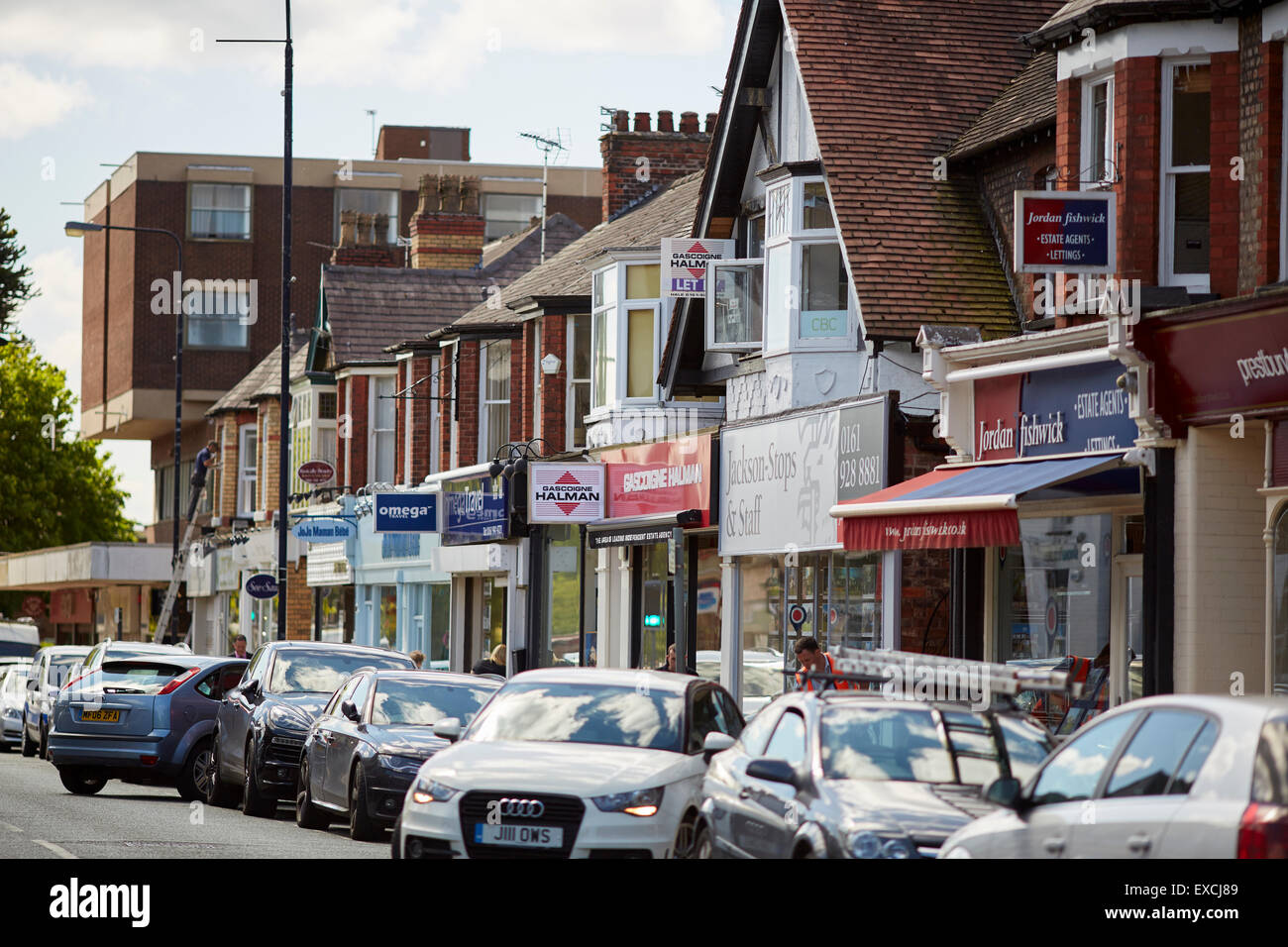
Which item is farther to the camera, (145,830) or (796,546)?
(796,546)

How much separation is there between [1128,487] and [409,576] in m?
26.1

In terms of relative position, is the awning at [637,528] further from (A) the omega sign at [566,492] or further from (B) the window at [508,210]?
(B) the window at [508,210]

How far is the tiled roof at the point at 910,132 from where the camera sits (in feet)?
77.4

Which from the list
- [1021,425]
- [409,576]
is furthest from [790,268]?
[409,576]

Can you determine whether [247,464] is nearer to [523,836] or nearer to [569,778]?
[569,778]

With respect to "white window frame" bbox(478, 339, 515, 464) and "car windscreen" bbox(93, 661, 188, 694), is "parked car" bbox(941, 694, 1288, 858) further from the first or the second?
"white window frame" bbox(478, 339, 515, 464)

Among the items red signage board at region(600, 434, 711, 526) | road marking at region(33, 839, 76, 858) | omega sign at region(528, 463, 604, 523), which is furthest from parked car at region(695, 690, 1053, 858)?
omega sign at region(528, 463, 604, 523)

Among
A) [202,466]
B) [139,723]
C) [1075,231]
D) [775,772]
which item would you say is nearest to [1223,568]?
[1075,231]

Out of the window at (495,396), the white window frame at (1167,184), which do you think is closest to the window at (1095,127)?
the white window frame at (1167,184)

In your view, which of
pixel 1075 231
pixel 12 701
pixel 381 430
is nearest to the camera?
pixel 1075 231

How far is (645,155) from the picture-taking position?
125 feet

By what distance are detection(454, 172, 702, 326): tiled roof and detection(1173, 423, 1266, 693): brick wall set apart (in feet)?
45.8

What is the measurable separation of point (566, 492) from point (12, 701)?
447 inches

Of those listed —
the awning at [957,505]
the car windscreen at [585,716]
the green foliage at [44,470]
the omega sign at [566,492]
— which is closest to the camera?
the car windscreen at [585,716]
